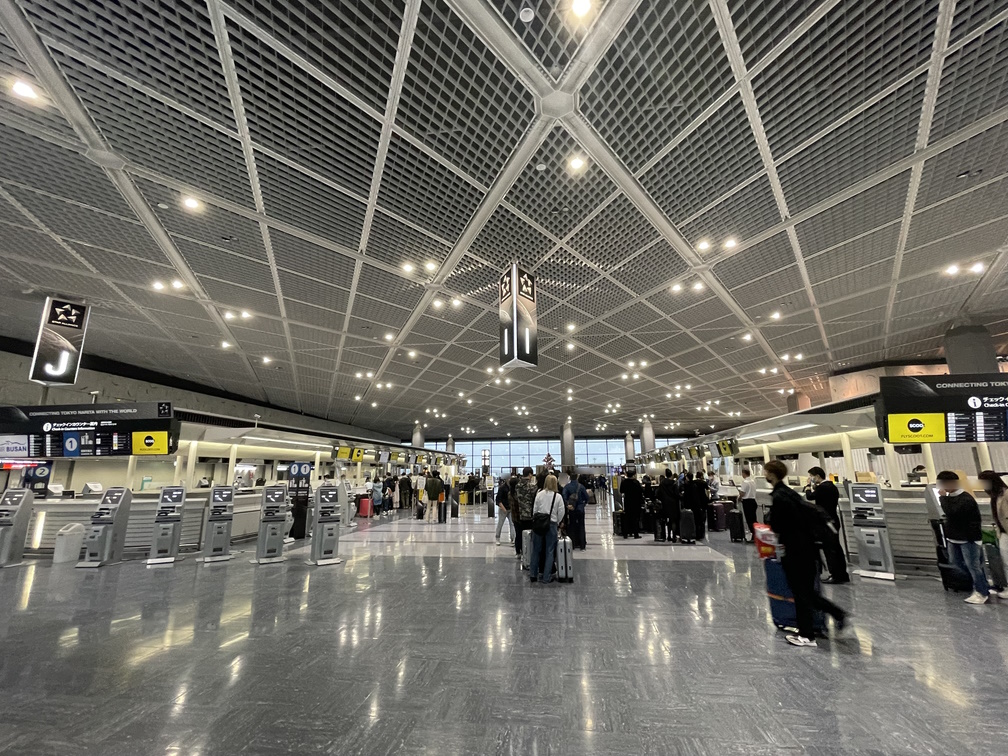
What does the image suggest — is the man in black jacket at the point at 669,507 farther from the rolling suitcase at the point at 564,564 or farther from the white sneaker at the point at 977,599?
the white sneaker at the point at 977,599

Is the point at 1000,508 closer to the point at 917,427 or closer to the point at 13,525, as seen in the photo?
the point at 917,427

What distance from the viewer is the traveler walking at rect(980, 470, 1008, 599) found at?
15.9 ft

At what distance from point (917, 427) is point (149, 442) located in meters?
13.4

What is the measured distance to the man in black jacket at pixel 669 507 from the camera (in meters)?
9.58

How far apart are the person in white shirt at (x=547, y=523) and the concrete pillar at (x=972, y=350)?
10.2 meters

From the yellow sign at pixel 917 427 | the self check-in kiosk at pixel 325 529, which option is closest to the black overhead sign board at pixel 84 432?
the self check-in kiosk at pixel 325 529

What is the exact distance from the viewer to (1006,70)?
3.51m

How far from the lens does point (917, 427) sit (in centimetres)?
612

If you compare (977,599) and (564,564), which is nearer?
(977,599)

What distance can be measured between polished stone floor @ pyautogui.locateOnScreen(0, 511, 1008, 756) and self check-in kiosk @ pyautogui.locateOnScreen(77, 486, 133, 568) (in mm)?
1750

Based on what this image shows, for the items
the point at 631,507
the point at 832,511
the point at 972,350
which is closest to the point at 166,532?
the point at 631,507

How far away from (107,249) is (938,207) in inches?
449

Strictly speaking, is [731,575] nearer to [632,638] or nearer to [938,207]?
[632,638]

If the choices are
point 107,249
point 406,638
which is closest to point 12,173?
point 107,249
